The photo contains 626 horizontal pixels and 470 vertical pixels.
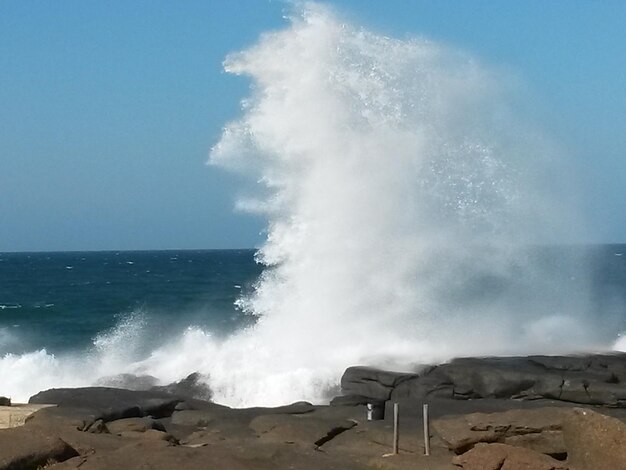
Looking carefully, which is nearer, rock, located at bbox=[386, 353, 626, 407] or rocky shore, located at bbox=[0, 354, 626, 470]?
rocky shore, located at bbox=[0, 354, 626, 470]

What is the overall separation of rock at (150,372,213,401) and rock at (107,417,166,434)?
6.68 meters

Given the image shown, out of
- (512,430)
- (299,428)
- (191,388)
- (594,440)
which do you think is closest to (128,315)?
(191,388)

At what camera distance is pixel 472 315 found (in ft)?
92.5

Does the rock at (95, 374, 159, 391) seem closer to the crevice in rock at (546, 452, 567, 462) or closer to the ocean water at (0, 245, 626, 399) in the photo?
the ocean water at (0, 245, 626, 399)

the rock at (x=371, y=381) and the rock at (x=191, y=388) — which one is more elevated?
the rock at (x=371, y=381)

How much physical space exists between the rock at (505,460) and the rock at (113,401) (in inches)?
295

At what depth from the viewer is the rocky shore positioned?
37.7 feet

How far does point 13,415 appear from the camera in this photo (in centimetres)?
1575

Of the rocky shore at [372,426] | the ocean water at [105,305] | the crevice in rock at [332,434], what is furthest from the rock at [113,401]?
the ocean water at [105,305]

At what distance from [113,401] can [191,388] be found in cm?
589

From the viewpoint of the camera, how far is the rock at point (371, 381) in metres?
19.7

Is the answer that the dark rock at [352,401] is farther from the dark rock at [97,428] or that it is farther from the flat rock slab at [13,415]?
the flat rock slab at [13,415]

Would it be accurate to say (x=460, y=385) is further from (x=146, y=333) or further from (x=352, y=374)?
(x=146, y=333)

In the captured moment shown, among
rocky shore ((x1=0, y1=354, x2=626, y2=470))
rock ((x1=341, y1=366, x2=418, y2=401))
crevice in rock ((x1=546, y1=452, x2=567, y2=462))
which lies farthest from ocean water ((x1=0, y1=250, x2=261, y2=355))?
crevice in rock ((x1=546, y1=452, x2=567, y2=462))
